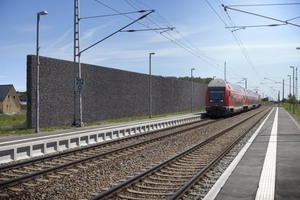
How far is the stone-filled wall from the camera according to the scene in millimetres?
27062

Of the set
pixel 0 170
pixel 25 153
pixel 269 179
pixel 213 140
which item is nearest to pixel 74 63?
pixel 213 140

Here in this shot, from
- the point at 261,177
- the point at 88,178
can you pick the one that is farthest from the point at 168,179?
the point at 261,177

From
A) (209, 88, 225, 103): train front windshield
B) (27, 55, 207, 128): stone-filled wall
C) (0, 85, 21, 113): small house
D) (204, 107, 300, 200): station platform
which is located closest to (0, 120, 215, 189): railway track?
(204, 107, 300, 200): station platform

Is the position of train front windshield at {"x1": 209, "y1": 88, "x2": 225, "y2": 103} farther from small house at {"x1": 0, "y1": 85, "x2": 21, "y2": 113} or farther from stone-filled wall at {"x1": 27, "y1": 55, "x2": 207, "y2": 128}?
small house at {"x1": 0, "y1": 85, "x2": 21, "y2": 113}

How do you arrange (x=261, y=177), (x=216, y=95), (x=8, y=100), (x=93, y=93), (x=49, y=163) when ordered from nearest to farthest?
(x=261, y=177)
(x=49, y=163)
(x=93, y=93)
(x=216, y=95)
(x=8, y=100)

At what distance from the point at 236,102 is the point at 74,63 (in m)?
21.8

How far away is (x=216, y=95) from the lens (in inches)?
1519

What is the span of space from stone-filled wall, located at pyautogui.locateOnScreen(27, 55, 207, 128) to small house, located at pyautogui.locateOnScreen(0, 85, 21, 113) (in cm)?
3166

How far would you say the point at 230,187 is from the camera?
26.9ft

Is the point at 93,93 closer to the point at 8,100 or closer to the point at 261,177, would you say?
the point at 261,177

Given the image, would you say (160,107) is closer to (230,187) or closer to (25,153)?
(25,153)

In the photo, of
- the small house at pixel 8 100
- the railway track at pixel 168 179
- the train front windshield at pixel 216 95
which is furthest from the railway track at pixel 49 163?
the small house at pixel 8 100

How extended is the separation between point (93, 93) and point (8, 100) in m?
44.1

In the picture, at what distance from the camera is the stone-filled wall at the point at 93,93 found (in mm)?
27062
